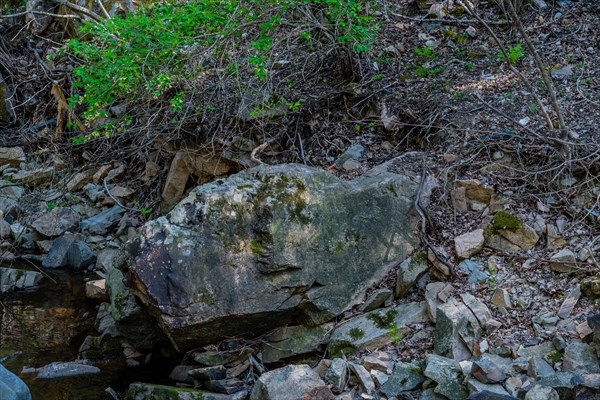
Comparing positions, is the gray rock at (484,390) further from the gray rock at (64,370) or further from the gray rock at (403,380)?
the gray rock at (64,370)

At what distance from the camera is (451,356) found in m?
4.08

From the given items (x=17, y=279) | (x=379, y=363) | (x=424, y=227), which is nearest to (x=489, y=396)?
(x=379, y=363)

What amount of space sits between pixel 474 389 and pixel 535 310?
99cm

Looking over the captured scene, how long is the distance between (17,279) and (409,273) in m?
4.63

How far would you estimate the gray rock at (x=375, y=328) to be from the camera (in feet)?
14.7

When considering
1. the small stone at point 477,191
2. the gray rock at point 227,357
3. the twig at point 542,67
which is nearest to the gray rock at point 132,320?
the gray rock at point 227,357

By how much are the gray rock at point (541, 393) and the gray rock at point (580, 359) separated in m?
0.33

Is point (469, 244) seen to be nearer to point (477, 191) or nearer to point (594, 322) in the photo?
point (477, 191)

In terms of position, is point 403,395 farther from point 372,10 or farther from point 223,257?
point 372,10

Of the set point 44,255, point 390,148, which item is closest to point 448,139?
point 390,148

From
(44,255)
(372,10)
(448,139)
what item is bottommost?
(44,255)

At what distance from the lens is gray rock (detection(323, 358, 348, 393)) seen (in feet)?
13.5

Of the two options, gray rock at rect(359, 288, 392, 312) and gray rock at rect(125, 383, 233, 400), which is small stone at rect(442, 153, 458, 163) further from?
gray rock at rect(125, 383, 233, 400)

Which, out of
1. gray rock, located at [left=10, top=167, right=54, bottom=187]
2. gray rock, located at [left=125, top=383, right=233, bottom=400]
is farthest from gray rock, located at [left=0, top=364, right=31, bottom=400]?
gray rock, located at [left=10, top=167, right=54, bottom=187]
